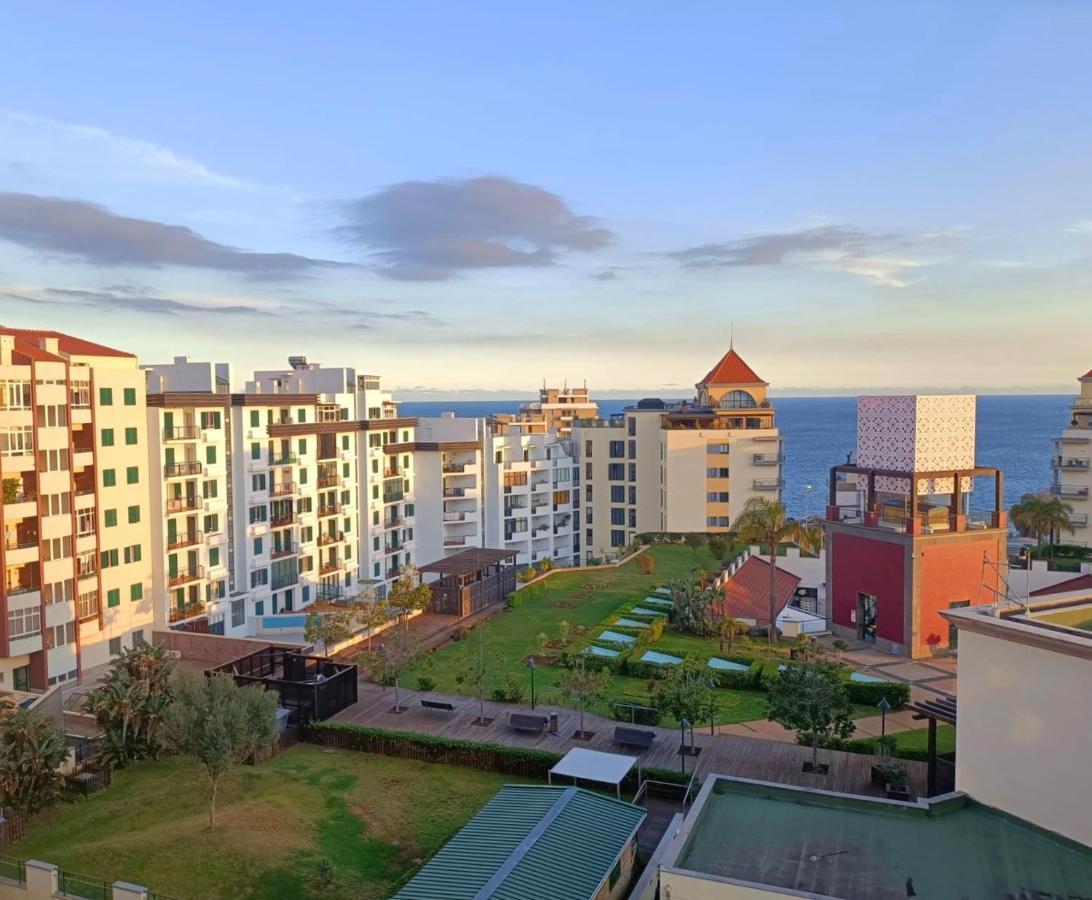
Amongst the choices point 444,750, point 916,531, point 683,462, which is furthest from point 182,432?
point 683,462

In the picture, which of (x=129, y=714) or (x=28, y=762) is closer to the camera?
(x=28, y=762)

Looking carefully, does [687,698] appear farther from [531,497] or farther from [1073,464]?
[1073,464]

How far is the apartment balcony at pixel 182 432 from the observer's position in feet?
175

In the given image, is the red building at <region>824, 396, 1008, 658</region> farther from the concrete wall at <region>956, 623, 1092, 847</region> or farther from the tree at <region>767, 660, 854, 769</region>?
the concrete wall at <region>956, 623, 1092, 847</region>

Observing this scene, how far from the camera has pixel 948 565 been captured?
46312 mm

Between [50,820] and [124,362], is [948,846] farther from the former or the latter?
[124,362]

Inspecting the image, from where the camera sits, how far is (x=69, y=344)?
49.8 m

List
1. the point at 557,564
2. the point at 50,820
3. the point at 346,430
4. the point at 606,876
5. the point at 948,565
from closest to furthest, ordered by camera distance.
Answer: the point at 606,876 < the point at 50,820 < the point at 948,565 < the point at 346,430 < the point at 557,564

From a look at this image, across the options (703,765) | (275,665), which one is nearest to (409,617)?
(275,665)

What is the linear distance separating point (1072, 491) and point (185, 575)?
76486mm

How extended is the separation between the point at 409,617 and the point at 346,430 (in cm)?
2191

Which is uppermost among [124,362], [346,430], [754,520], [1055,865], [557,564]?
[124,362]

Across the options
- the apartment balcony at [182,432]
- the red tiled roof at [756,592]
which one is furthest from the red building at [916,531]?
the apartment balcony at [182,432]

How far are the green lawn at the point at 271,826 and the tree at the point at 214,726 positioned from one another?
1532mm
